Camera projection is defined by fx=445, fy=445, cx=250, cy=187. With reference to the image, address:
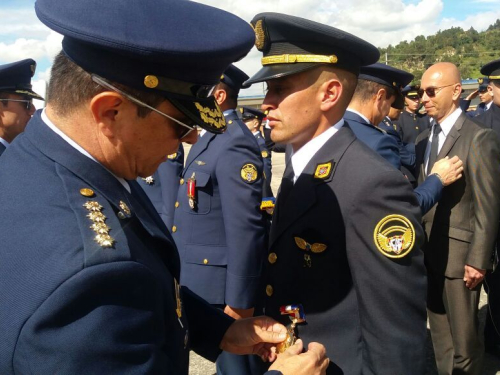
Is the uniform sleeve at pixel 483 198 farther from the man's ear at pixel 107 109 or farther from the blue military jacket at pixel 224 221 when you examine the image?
the man's ear at pixel 107 109

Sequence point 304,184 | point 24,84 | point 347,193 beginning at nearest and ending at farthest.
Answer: point 347,193 → point 304,184 → point 24,84

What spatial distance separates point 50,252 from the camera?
3.04 ft

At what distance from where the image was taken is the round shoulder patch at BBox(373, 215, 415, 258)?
157cm

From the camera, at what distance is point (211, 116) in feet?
4.25

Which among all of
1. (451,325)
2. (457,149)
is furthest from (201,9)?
(451,325)

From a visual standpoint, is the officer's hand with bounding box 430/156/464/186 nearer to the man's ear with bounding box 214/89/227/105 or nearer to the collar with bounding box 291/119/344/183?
the collar with bounding box 291/119/344/183

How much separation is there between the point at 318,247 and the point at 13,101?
3.65m

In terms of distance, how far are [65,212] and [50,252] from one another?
12 centimetres

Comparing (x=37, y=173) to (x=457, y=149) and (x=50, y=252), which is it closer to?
(x=50, y=252)

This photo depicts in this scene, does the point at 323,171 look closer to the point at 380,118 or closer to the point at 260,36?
the point at 260,36

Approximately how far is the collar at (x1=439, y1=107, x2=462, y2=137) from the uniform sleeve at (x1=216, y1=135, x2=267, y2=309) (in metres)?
1.52

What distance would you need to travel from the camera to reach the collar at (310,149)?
2.02m

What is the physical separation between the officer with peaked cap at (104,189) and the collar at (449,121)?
2.55 metres

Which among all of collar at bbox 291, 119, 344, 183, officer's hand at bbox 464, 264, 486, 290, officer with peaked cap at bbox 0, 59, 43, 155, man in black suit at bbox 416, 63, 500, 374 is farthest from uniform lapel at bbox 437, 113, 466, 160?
officer with peaked cap at bbox 0, 59, 43, 155
